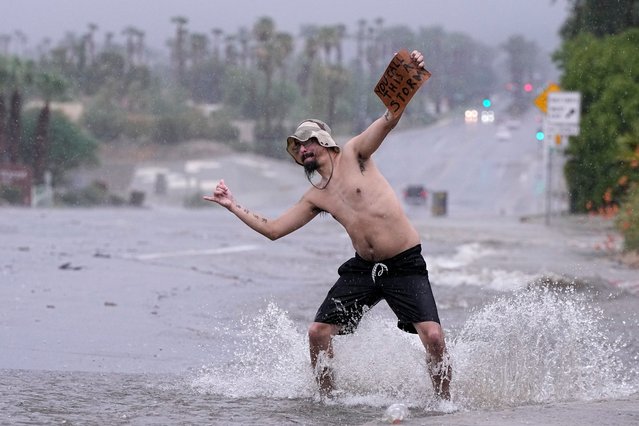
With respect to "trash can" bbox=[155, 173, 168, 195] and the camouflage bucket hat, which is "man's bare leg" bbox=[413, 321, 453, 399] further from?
"trash can" bbox=[155, 173, 168, 195]

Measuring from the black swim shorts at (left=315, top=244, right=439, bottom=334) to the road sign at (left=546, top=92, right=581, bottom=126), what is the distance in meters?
26.8

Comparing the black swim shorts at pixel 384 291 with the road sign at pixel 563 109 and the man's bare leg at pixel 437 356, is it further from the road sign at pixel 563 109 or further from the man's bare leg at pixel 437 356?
the road sign at pixel 563 109

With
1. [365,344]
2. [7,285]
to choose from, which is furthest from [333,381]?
[7,285]

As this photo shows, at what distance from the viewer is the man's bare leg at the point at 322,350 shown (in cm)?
800

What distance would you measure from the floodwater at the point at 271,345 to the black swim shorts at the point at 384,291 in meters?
0.45

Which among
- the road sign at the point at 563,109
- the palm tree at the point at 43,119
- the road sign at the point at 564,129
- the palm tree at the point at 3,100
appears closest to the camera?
the road sign at the point at 563,109

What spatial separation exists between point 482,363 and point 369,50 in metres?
168

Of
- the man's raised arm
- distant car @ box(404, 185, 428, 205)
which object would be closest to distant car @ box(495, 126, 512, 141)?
distant car @ box(404, 185, 428, 205)

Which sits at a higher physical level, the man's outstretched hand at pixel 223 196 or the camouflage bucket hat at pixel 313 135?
the camouflage bucket hat at pixel 313 135

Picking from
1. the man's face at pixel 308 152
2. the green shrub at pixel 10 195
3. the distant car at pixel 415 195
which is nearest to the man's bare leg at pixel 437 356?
the man's face at pixel 308 152

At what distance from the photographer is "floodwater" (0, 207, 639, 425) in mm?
7570

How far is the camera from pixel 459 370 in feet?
27.3

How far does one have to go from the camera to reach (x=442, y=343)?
7.66 m

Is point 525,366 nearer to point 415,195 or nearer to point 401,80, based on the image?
point 401,80
